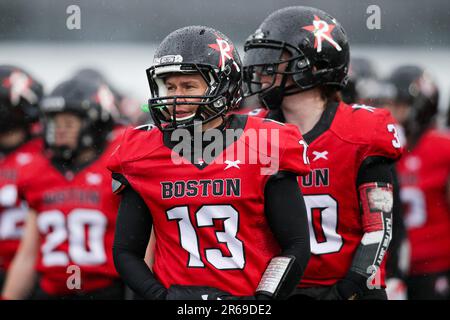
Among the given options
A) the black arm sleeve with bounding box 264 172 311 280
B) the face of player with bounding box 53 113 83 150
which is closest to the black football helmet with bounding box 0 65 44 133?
the face of player with bounding box 53 113 83 150

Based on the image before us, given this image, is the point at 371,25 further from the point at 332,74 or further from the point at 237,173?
the point at 237,173

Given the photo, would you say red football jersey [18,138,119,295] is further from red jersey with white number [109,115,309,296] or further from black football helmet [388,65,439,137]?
Result: black football helmet [388,65,439,137]

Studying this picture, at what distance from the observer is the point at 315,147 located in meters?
3.25

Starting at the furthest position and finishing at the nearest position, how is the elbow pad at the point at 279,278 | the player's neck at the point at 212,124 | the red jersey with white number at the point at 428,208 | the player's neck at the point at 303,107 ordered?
the red jersey with white number at the point at 428,208
the player's neck at the point at 303,107
the player's neck at the point at 212,124
the elbow pad at the point at 279,278

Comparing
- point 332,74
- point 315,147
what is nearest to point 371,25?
point 332,74

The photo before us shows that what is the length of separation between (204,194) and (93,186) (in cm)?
205

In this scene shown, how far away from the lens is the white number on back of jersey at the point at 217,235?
9.17ft

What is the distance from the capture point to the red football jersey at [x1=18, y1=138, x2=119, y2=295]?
4660 millimetres

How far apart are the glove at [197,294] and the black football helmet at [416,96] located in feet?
11.0

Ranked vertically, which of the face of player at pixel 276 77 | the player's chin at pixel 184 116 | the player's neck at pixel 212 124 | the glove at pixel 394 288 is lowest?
the glove at pixel 394 288

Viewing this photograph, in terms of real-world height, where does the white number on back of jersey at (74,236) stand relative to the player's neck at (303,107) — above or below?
below

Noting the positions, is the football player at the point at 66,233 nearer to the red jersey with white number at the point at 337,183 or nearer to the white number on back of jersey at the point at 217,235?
the red jersey with white number at the point at 337,183

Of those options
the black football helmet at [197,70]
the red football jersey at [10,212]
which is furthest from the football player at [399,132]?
the red football jersey at [10,212]

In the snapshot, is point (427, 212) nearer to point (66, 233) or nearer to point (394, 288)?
point (394, 288)
